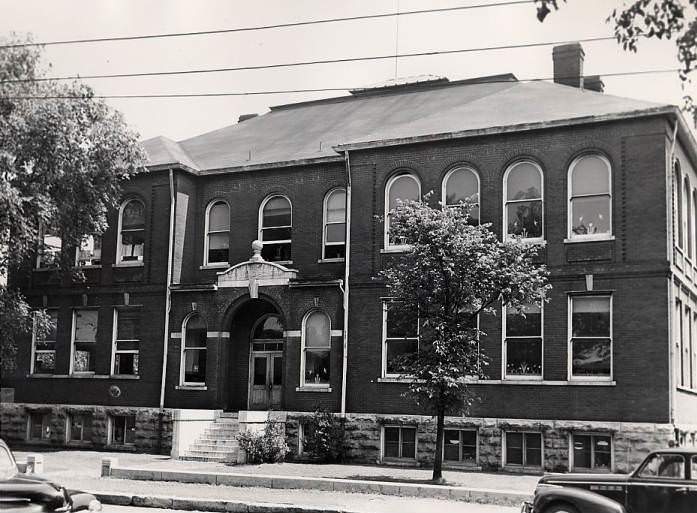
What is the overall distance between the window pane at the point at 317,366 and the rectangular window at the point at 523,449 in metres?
6.07

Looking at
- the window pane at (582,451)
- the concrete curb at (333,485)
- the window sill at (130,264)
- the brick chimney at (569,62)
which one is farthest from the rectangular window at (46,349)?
the brick chimney at (569,62)

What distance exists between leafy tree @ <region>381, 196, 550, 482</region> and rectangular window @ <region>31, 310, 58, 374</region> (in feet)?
51.2

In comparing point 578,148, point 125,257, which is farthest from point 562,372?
point 125,257

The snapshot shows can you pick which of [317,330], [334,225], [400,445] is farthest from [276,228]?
[400,445]

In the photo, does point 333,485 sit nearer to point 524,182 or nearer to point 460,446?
point 460,446

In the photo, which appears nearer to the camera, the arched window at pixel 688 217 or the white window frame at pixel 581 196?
the white window frame at pixel 581 196

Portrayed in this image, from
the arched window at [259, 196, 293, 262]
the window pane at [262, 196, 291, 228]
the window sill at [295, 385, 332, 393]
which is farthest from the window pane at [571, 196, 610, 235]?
the window pane at [262, 196, 291, 228]

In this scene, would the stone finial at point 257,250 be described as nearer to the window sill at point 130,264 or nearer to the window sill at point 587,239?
the window sill at point 130,264

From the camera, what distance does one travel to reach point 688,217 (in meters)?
26.9

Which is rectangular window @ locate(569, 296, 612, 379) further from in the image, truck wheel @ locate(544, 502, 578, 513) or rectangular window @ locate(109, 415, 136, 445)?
rectangular window @ locate(109, 415, 136, 445)

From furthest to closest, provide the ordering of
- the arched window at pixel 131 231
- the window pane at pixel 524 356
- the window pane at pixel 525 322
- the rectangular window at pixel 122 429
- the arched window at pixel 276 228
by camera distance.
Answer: the arched window at pixel 131 231, the rectangular window at pixel 122 429, the arched window at pixel 276 228, the window pane at pixel 525 322, the window pane at pixel 524 356

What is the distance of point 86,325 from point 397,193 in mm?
12269

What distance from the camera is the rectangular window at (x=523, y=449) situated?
23250 mm

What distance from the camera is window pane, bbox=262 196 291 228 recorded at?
28.9 metres
